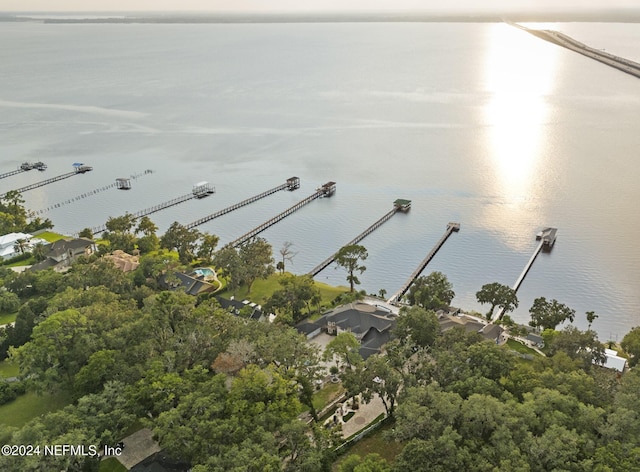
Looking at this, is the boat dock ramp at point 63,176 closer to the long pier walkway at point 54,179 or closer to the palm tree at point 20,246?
the long pier walkway at point 54,179


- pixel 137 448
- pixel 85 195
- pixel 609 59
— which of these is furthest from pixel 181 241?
pixel 609 59

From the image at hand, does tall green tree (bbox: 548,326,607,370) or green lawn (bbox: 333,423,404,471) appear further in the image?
tall green tree (bbox: 548,326,607,370)

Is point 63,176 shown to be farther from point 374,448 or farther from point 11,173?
point 374,448

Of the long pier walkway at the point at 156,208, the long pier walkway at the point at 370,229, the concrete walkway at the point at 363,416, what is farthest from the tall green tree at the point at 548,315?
the long pier walkway at the point at 156,208

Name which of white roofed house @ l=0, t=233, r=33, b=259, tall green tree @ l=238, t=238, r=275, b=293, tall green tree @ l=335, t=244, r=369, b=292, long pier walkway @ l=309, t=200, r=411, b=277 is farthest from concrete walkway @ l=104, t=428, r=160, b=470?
white roofed house @ l=0, t=233, r=33, b=259

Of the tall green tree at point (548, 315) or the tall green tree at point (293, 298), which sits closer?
the tall green tree at point (548, 315)

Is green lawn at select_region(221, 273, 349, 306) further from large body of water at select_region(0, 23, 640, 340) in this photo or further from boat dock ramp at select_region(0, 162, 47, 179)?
boat dock ramp at select_region(0, 162, 47, 179)

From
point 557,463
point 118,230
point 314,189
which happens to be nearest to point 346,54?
point 314,189
